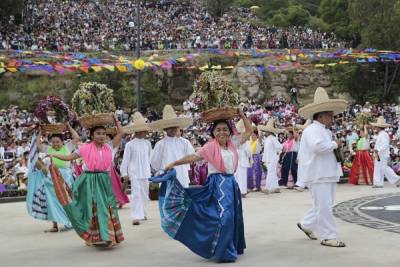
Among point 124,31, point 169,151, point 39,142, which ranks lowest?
point 169,151

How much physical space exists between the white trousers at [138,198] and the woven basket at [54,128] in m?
1.59

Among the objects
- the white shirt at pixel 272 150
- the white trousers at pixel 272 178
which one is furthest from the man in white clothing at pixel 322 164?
the white shirt at pixel 272 150

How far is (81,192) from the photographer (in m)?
8.27

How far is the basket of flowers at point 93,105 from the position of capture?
8.38 m

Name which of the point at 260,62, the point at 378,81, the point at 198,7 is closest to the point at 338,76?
the point at 378,81

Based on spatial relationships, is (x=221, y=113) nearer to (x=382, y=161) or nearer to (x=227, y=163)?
(x=227, y=163)

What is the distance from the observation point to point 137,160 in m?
10.7

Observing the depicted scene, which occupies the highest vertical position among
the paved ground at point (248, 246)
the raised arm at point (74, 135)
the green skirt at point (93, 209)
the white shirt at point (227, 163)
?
the raised arm at point (74, 135)

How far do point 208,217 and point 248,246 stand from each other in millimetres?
1047

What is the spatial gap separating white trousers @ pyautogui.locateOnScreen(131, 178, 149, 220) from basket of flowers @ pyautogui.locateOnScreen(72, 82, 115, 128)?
2.09 meters

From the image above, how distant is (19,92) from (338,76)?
19.3m

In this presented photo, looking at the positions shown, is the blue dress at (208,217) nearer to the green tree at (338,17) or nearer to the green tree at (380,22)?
the green tree at (380,22)

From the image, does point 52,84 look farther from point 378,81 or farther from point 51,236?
point 51,236

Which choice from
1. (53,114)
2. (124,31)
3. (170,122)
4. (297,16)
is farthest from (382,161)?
(297,16)
